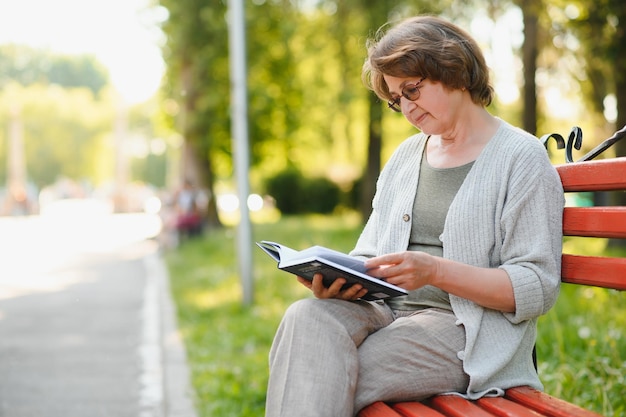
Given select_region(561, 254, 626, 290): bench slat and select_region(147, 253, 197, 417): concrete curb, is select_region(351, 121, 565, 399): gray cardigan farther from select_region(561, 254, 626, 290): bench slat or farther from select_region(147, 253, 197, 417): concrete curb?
select_region(147, 253, 197, 417): concrete curb

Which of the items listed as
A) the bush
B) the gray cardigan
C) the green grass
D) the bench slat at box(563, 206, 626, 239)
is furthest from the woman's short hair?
the bush

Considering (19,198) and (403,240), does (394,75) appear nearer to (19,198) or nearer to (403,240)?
(403,240)

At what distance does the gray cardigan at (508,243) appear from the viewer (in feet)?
8.27

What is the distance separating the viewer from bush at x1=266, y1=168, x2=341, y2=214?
3266cm

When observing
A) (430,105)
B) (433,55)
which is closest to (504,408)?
(430,105)

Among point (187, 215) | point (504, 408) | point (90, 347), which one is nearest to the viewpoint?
point (504, 408)

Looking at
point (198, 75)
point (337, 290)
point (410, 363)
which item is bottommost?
point (410, 363)

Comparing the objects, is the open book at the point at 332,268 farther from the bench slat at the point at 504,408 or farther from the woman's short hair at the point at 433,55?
the woman's short hair at the point at 433,55

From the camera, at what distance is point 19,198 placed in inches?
1481

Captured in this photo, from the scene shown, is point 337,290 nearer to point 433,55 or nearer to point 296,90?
point 433,55

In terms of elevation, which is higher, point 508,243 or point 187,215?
point 508,243

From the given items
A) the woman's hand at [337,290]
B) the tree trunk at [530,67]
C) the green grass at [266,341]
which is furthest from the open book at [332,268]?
the tree trunk at [530,67]

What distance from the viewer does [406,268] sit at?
240 centimetres

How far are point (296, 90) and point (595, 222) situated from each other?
76.8 ft
